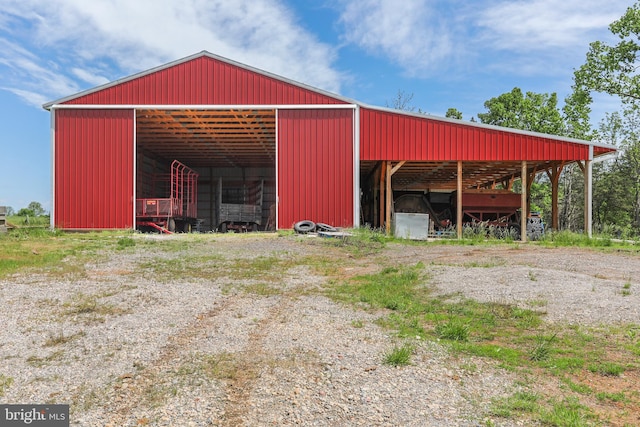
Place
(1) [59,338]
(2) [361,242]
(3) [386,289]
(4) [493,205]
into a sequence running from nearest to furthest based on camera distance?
(1) [59,338]
(3) [386,289]
(2) [361,242]
(4) [493,205]

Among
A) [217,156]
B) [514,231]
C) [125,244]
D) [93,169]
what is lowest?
[125,244]

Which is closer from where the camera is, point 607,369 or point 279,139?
point 607,369

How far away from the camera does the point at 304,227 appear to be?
17.2m

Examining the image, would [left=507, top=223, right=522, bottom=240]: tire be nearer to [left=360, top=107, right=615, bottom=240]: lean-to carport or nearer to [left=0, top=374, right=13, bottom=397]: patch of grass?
[left=360, top=107, right=615, bottom=240]: lean-to carport

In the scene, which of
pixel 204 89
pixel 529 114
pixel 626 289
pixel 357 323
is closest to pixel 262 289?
pixel 357 323

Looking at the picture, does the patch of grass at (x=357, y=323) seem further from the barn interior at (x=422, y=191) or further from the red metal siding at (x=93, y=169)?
the barn interior at (x=422, y=191)

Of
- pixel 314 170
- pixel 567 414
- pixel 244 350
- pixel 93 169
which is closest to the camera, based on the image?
pixel 567 414

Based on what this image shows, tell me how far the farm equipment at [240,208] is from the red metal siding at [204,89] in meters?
7.71

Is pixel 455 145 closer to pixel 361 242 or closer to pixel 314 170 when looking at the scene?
pixel 314 170

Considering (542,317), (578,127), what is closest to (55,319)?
(542,317)

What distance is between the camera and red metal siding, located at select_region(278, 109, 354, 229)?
18328 mm

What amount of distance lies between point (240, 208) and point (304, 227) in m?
9.75

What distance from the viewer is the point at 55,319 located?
19.2 feet

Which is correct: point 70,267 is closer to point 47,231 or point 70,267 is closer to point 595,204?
point 47,231
